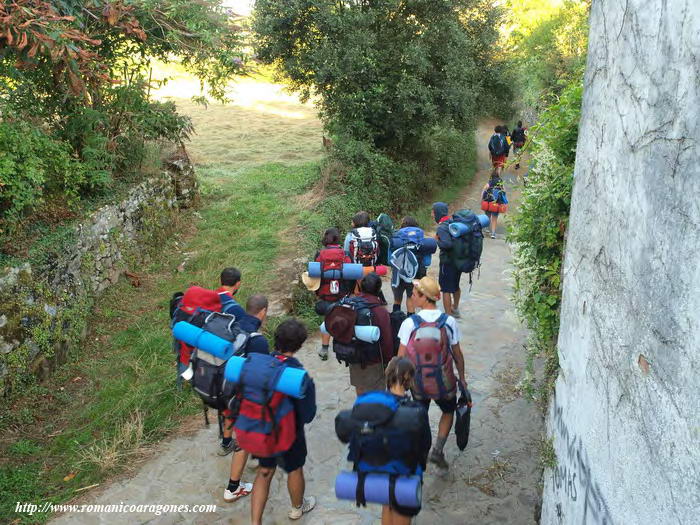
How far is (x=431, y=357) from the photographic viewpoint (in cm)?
467

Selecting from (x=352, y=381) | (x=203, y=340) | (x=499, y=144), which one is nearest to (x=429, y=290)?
(x=352, y=381)

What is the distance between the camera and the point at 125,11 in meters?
8.12

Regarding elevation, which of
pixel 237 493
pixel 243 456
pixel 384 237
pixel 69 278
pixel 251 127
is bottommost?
pixel 237 493

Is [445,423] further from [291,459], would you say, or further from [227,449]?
[227,449]

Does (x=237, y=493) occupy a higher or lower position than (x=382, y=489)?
lower

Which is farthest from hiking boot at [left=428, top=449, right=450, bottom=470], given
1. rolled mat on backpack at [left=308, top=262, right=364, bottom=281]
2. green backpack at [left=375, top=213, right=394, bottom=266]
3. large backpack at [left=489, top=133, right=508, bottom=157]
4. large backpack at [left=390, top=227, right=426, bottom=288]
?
large backpack at [left=489, top=133, right=508, bottom=157]

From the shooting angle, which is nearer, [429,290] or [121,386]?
[429,290]

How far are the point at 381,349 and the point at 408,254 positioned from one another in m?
2.28

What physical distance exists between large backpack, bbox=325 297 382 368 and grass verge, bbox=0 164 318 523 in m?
2.17

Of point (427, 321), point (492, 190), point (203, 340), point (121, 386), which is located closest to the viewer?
point (203, 340)

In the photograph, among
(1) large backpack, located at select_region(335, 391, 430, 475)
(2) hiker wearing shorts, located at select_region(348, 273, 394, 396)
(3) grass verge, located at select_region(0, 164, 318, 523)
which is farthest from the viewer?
(3) grass verge, located at select_region(0, 164, 318, 523)

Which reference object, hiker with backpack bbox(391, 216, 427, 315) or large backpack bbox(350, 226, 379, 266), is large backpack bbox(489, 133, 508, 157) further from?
large backpack bbox(350, 226, 379, 266)

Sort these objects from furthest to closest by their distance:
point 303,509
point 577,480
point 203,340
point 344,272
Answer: point 344,272, point 303,509, point 203,340, point 577,480

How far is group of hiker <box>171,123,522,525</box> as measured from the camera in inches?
144
